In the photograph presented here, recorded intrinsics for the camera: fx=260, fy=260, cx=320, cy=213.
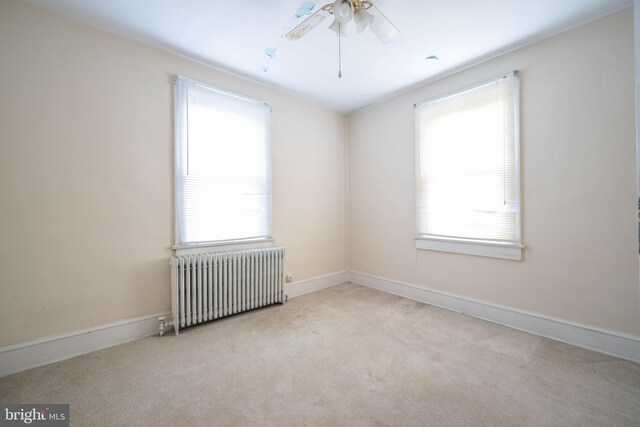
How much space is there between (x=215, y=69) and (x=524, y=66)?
3.22m

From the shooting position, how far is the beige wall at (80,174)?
1.97 meters

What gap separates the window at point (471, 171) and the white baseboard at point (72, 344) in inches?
126

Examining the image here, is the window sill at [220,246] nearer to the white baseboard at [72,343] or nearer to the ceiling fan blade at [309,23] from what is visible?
the white baseboard at [72,343]

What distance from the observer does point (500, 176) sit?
8.87 ft

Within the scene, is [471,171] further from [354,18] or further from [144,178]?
[144,178]

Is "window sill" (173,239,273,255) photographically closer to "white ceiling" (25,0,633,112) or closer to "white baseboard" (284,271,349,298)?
"white baseboard" (284,271,349,298)

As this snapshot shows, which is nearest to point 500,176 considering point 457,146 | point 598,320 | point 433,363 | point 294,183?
point 457,146

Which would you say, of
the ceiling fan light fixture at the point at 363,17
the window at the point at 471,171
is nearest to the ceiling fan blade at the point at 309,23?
the ceiling fan light fixture at the point at 363,17

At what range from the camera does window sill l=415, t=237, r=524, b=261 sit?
8.61 feet

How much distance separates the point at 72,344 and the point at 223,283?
1243mm

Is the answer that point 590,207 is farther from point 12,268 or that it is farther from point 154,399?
point 12,268

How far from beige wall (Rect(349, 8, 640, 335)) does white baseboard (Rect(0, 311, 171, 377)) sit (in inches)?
131

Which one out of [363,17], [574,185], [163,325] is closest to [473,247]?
[574,185]

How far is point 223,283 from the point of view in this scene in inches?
110
